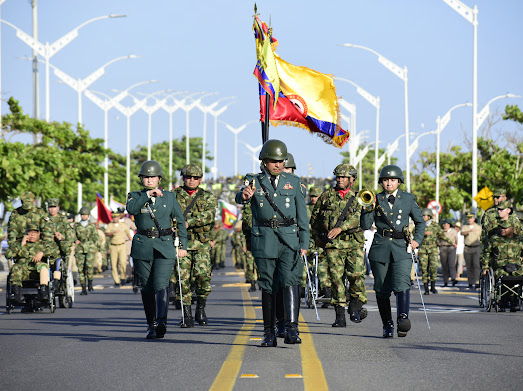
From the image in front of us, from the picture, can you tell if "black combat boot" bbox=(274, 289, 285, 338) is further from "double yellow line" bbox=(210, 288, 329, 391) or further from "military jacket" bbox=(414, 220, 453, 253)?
"military jacket" bbox=(414, 220, 453, 253)

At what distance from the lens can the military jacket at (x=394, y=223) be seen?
45.3 feet

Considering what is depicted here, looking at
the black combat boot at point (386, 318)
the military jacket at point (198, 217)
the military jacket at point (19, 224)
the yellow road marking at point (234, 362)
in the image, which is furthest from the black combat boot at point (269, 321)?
the military jacket at point (19, 224)

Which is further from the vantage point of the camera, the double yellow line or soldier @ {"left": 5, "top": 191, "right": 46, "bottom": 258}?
soldier @ {"left": 5, "top": 191, "right": 46, "bottom": 258}

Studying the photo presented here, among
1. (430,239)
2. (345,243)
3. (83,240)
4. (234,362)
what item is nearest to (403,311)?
(345,243)

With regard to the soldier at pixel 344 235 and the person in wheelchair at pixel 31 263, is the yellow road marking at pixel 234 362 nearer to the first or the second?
the soldier at pixel 344 235

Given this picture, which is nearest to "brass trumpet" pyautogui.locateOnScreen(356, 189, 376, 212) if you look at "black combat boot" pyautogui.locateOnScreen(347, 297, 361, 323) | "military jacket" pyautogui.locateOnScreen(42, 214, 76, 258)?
"black combat boot" pyautogui.locateOnScreen(347, 297, 361, 323)

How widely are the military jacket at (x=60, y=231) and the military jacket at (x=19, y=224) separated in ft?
0.47

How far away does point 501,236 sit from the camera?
19.8m

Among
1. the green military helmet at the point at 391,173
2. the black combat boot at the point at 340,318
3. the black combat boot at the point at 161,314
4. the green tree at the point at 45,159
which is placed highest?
the green tree at the point at 45,159

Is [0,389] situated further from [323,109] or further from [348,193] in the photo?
[323,109]

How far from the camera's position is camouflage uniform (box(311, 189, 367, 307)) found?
1616 centimetres

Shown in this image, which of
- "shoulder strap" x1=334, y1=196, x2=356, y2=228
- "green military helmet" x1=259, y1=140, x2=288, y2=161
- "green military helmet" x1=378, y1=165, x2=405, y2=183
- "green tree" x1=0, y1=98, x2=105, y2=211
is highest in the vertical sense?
"green tree" x1=0, y1=98, x2=105, y2=211

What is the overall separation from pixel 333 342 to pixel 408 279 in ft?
4.32

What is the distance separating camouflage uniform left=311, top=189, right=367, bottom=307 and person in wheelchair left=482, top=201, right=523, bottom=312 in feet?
13.7
